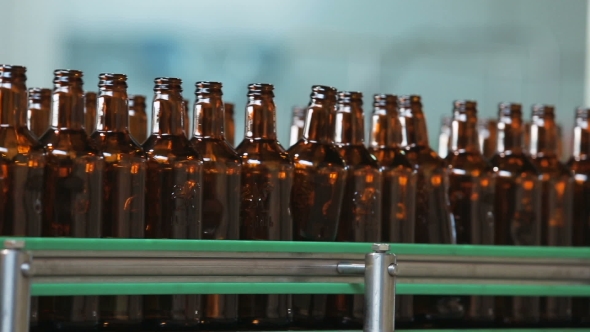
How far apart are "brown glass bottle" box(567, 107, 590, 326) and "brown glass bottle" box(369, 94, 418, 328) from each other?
0.31 metres

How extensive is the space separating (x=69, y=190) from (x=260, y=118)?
0.27m

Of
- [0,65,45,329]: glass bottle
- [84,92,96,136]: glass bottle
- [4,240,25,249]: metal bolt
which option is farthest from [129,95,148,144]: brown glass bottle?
[4,240,25,249]: metal bolt

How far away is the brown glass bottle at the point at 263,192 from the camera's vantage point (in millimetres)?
1212

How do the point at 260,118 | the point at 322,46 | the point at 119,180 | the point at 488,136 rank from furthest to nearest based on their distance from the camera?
the point at 322,46 → the point at 488,136 → the point at 260,118 → the point at 119,180

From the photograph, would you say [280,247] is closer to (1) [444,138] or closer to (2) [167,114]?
(2) [167,114]

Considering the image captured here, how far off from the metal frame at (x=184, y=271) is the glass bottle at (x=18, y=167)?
14 cm

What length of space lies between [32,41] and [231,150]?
2.32 metres

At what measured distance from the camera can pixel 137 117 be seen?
154 cm

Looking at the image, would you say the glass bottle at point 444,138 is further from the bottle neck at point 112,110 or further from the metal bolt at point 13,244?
the metal bolt at point 13,244

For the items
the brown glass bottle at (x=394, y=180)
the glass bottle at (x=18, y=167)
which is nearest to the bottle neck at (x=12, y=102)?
the glass bottle at (x=18, y=167)

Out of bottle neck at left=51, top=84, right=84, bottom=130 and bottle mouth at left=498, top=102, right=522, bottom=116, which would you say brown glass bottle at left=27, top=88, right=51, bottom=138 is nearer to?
bottle neck at left=51, top=84, right=84, bottom=130

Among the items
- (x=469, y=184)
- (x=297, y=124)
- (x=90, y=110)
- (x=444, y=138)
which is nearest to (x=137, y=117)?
(x=90, y=110)

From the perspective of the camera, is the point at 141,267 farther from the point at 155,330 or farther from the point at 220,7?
the point at 220,7

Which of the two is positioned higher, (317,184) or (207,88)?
(207,88)
